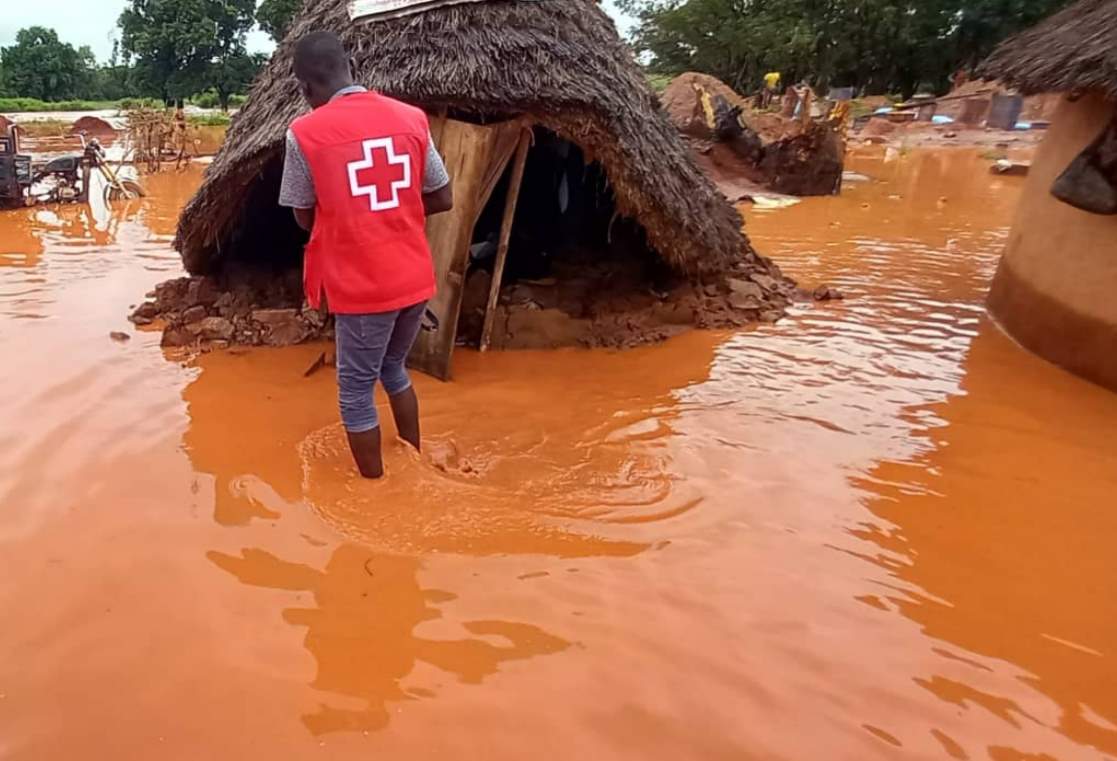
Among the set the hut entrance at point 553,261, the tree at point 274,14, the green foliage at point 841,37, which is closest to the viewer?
the hut entrance at point 553,261

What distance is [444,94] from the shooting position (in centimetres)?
498

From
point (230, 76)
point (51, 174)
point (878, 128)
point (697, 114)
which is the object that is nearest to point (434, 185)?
point (51, 174)

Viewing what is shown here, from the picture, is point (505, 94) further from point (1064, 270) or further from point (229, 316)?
point (1064, 270)

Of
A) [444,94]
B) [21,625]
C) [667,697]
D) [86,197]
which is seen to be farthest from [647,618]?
[86,197]

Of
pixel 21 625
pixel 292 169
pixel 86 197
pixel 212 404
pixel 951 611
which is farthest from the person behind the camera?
pixel 86 197

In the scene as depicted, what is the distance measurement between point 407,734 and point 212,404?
294 cm

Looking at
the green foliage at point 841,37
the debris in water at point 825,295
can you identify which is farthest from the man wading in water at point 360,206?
the green foliage at point 841,37

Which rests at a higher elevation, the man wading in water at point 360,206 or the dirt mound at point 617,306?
the man wading in water at point 360,206

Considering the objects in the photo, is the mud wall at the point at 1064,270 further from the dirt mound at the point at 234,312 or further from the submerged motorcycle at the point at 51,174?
the submerged motorcycle at the point at 51,174

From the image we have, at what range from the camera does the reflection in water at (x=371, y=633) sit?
236 cm

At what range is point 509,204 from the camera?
560 centimetres

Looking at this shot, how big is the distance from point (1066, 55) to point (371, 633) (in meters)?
5.76

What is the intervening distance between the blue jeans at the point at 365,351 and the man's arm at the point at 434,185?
16.7 inches

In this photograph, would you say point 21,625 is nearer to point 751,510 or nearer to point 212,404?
point 212,404
